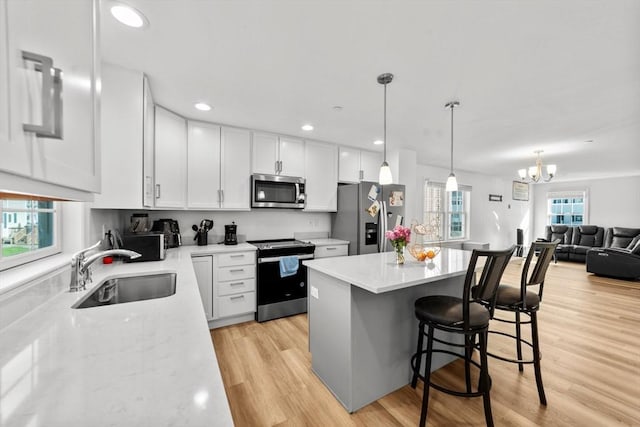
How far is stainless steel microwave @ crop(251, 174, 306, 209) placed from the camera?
11.2 ft

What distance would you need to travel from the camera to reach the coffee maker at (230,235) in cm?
336

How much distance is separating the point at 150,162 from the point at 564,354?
417 centimetres

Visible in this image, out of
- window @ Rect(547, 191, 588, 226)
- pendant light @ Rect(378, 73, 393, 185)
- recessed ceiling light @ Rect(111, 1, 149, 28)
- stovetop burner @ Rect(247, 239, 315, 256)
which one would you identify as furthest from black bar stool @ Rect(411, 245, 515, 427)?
window @ Rect(547, 191, 588, 226)

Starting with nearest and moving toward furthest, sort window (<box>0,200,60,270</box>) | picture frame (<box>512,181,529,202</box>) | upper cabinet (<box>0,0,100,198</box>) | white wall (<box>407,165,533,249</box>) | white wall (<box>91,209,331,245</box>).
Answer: upper cabinet (<box>0,0,100,198</box>)
window (<box>0,200,60,270</box>)
white wall (<box>91,209,331,245</box>)
white wall (<box>407,165,533,249</box>)
picture frame (<box>512,181,529,202</box>)

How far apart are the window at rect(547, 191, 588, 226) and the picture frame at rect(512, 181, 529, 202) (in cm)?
70

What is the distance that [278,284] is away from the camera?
127 inches

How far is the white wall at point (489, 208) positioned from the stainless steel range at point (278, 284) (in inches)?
136

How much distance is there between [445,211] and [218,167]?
5.20 metres

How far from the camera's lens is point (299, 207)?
3.70m

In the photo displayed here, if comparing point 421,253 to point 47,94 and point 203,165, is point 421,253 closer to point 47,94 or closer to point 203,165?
point 47,94

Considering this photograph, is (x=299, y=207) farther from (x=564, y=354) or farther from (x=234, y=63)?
(x=564, y=354)

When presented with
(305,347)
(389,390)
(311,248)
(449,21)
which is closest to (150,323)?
(389,390)

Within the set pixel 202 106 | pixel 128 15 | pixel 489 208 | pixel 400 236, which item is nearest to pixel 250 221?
pixel 202 106

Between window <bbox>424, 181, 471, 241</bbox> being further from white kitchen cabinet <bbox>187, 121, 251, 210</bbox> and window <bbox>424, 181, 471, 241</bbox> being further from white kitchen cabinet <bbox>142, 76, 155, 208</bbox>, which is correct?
white kitchen cabinet <bbox>142, 76, 155, 208</bbox>
